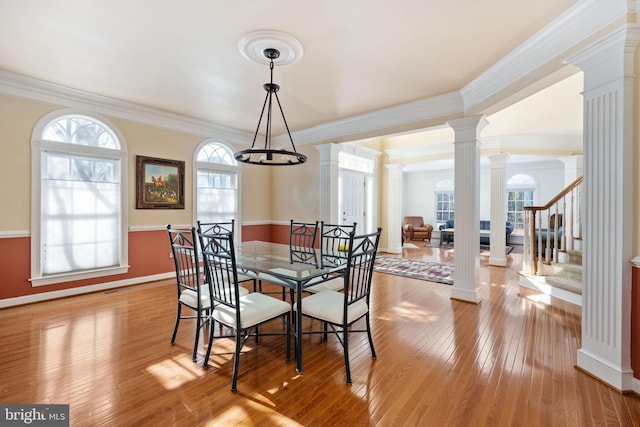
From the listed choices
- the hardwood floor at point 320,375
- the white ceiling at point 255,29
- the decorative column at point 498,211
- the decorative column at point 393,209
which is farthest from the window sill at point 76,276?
the decorative column at point 498,211

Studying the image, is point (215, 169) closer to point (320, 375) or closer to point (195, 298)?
point (195, 298)

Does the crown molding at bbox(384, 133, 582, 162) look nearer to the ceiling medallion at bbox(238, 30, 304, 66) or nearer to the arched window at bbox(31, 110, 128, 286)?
the ceiling medallion at bbox(238, 30, 304, 66)

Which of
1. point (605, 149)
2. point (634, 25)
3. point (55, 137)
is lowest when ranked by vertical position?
point (605, 149)

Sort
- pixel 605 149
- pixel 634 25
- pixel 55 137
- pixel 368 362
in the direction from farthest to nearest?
pixel 55 137, pixel 368 362, pixel 605 149, pixel 634 25

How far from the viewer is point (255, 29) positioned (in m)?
2.38

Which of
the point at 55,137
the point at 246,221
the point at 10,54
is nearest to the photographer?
the point at 10,54

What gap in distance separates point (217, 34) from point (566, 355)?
3.95 m

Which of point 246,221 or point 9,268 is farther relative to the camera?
point 246,221

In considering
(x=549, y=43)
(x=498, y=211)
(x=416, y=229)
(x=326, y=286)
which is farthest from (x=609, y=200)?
(x=416, y=229)

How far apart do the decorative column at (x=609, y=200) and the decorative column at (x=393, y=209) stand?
526 centimetres

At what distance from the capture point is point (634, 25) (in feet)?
6.03

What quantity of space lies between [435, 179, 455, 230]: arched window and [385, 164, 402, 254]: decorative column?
3.72 metres

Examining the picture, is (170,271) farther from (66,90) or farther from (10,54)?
(10,54)

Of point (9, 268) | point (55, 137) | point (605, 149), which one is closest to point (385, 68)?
point (605, 149)
